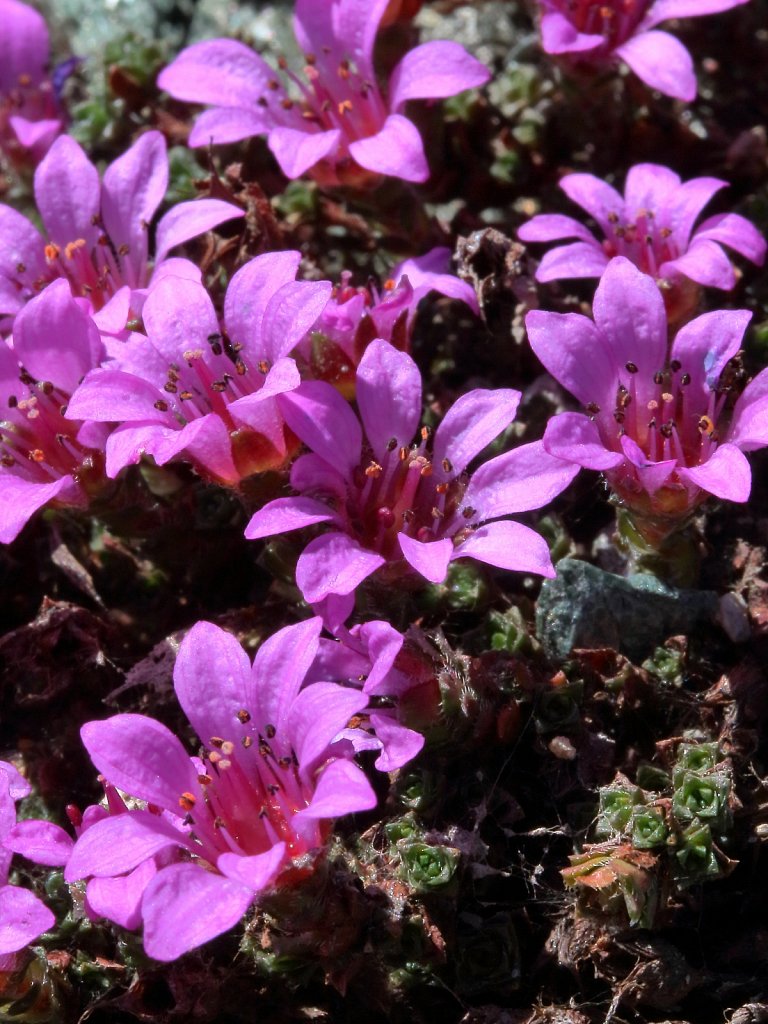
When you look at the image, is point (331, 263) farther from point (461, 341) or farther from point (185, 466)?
point (185, 466)

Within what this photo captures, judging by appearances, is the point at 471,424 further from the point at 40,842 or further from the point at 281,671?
the point at 40,842

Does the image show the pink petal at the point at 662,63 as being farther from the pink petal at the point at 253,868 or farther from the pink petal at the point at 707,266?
the pink petal at the point at 253,868

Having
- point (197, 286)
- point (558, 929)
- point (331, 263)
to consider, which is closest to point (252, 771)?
point (558, 929)

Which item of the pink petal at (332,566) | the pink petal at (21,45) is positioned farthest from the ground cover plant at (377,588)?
the pink petal at (21,45)

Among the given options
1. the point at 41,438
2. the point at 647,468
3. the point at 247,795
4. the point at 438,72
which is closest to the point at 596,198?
the point at 438,72

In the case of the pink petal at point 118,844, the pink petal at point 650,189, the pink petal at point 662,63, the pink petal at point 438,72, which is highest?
the pink petal at point 438,72

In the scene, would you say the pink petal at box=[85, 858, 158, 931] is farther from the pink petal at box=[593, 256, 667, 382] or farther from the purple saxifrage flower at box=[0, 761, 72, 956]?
the pink petal at box=[593, 256, 667, 382]

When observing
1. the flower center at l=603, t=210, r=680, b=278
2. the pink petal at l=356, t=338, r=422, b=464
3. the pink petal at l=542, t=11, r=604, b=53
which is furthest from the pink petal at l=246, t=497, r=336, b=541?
the pink petal at l=542, t=11, r=604, b=53
